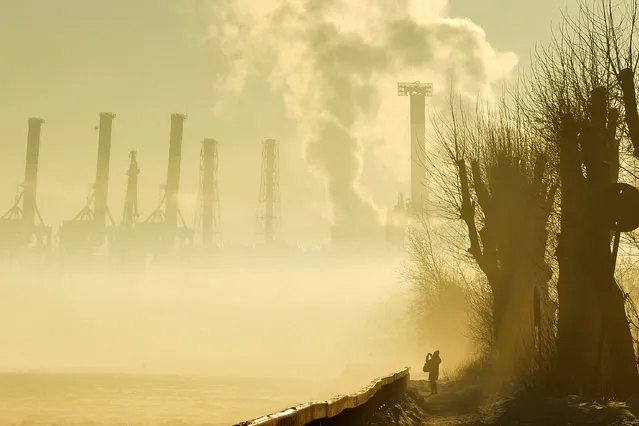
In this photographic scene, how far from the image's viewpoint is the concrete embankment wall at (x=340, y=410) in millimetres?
8434

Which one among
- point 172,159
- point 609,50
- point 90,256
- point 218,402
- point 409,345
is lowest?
point 218,402

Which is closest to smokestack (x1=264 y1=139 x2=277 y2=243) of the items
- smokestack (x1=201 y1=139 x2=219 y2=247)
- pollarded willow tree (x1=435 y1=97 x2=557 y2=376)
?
smokestack (x1=201 y1=139 x2=219 y2=247)

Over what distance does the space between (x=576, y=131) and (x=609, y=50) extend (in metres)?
2.03

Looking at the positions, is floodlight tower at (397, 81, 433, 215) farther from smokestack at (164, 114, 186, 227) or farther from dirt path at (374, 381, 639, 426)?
dirt path at (374, 381, 639, 426)

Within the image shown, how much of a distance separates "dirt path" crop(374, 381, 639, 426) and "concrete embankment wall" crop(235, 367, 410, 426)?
41 centimetres

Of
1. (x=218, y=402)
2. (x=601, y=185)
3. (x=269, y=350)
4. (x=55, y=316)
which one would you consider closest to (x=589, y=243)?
(x=601, y=185)

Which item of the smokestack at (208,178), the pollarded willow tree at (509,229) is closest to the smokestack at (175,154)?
the smokestack at (208,178)

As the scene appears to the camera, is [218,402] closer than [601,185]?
No

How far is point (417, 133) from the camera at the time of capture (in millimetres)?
112938

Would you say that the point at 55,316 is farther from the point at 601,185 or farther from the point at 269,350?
the point at 601,185

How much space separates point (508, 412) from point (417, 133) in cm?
9664

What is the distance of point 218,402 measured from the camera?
260ft

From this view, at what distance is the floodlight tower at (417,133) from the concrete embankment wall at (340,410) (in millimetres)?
74539

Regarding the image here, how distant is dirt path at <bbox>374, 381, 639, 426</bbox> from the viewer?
1559 cm
